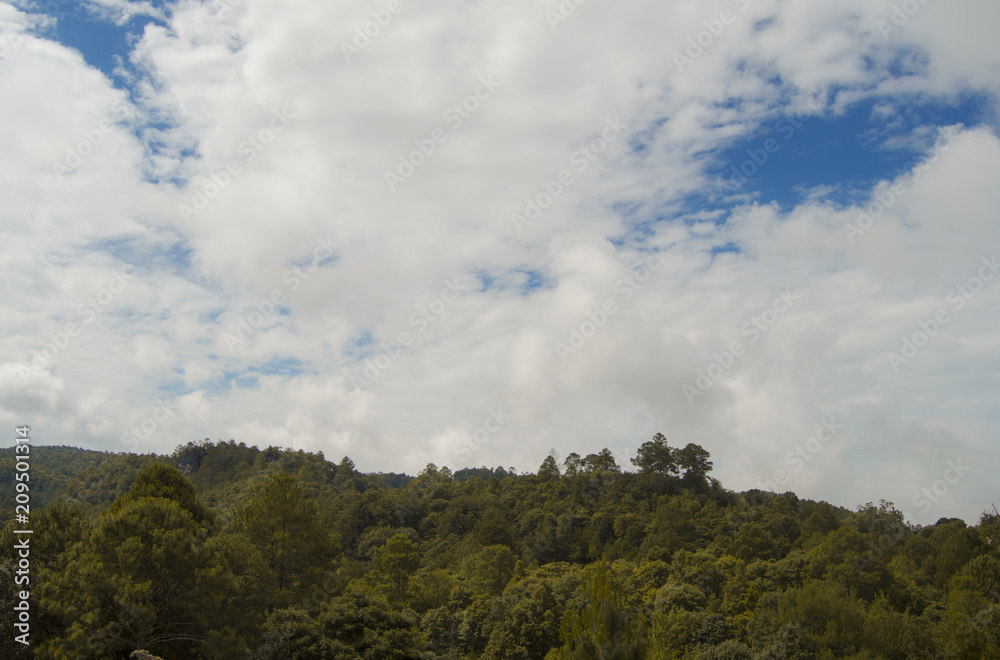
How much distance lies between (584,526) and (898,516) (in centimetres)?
5619

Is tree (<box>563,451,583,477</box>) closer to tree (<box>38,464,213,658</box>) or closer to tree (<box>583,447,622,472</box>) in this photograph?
tree (<box>583,447,622,472</box>)

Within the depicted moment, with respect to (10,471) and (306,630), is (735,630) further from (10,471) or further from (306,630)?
(10,471)

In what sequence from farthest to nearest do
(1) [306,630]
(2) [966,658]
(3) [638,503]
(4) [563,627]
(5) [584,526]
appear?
1. (3) [638,503]
2. (5) [584,526]
3. (2) [966,658]
4. (1) [306,630]
5. (4) [563,627]

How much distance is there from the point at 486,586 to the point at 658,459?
203ft

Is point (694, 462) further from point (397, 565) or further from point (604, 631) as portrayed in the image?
point (604, 631)

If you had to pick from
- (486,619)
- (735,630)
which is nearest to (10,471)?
(486,619)

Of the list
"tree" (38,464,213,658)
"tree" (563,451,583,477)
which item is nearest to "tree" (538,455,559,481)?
"tree" (563,451,583,477)

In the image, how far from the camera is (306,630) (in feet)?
101

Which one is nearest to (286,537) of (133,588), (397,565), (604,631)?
(133,588)

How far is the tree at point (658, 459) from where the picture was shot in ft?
364

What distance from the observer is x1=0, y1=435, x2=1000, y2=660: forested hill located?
26.8 m

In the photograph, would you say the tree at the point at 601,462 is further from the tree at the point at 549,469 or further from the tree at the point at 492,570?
the tree at the point at 492,570

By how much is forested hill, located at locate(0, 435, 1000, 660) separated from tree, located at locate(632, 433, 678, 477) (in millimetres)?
16120

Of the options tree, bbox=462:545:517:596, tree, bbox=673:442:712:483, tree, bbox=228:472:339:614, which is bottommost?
tree, bbox=462:545:517:596
